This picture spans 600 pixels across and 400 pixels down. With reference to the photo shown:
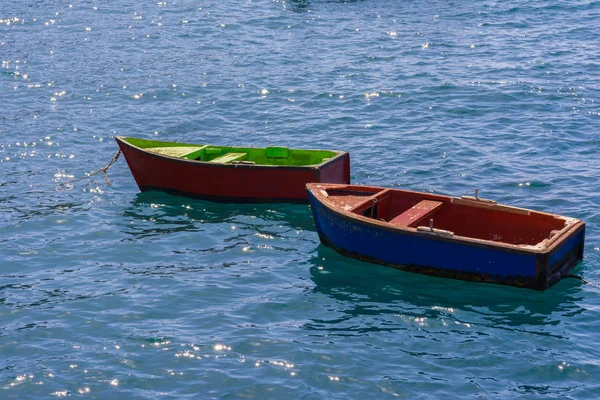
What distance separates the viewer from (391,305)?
1470 centimetres

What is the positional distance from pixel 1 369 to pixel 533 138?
14657 mm

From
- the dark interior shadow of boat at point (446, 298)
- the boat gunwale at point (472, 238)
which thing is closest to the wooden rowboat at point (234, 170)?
the boat gunwale at point (472, 238)

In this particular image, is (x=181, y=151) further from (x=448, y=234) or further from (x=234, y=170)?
(x=448, y=234)

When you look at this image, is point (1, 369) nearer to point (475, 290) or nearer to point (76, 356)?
point (76, 356)

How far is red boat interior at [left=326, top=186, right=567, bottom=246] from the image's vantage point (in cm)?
1584

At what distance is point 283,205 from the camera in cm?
1903

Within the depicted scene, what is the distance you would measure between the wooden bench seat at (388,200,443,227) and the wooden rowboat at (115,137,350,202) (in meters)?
2.55

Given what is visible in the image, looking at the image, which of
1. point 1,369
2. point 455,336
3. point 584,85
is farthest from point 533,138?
point 1,369

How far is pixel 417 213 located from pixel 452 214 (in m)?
0.82

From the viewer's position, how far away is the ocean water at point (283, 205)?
13.0 metres

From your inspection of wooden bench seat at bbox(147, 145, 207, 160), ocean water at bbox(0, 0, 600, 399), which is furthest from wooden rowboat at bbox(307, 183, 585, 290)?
wooden bench seat at bbox(147, 145, 207, 160)

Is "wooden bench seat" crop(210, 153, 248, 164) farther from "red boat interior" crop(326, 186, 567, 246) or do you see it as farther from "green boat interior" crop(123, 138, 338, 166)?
"red boat interior" crop(326, 186, 567, 246)

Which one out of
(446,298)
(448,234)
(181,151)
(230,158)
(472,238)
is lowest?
(446,298)

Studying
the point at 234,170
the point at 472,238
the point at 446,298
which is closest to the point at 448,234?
the point at 472,238
